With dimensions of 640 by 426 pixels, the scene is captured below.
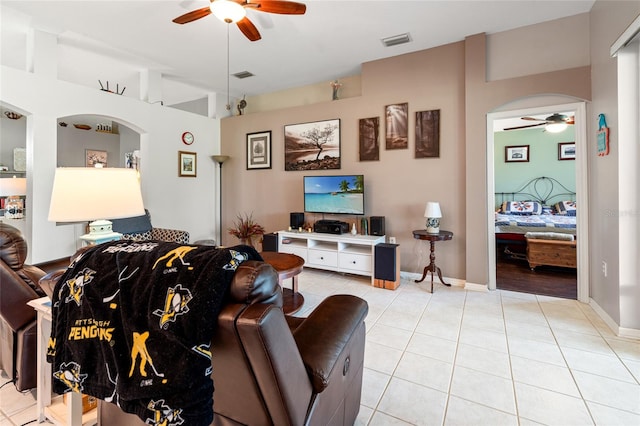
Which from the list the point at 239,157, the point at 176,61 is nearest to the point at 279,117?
the point at 239,157

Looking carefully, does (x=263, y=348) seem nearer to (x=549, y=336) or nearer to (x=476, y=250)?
(x=549, y=336)

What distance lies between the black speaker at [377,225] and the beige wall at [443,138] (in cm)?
22

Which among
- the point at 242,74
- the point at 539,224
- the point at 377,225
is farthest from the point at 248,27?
the point at 539,224

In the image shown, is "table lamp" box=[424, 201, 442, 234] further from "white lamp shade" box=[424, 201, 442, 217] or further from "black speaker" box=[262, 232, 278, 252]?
"black speaker" box=[262, 232, 278, 252]

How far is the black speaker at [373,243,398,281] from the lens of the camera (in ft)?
11.4

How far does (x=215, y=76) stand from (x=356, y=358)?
469 centimetres

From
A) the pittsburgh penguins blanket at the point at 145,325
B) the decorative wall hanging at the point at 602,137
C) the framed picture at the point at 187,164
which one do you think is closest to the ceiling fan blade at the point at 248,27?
the pittsburgh penguins blanket at the point at 145,325

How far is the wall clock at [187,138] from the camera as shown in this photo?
4.94m

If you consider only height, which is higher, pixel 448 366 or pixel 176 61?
pixel 176 61

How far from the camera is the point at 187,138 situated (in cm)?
499

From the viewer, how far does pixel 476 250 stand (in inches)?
136

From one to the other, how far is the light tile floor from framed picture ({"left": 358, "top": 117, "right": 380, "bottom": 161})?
2.04 metres

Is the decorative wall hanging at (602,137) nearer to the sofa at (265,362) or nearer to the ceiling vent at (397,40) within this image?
the ceiling vent at (397,40)

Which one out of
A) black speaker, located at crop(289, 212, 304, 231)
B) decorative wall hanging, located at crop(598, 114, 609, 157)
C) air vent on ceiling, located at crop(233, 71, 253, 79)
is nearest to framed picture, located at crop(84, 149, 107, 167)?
air vent on ceiling, located at crop(233, 71, 253, 79)
